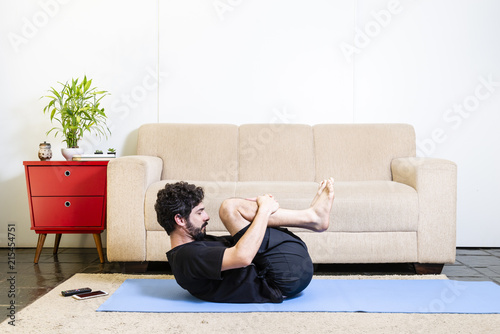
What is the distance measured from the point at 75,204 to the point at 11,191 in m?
0.95

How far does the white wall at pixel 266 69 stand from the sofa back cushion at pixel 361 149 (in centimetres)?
30

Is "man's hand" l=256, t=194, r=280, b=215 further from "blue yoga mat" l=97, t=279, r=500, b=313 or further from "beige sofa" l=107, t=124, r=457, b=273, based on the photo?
"beige sofa" l=107, t=124, r=457, b=273

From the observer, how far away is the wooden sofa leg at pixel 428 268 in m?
3.01

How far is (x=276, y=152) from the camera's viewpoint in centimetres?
363

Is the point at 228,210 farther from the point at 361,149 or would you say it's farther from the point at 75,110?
the point at 75,110

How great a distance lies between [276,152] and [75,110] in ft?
4.86

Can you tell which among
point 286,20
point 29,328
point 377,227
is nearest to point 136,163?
point 29,328

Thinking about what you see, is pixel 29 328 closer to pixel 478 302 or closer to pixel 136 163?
pixel 136 163

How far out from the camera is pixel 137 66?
3.97m

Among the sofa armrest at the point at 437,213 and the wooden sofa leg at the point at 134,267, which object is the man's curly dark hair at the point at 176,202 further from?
the sofa armrest at the point at 437,213

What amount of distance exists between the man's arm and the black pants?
0.54ft

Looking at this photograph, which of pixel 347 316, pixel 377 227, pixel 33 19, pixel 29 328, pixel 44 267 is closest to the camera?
pixel 29 328

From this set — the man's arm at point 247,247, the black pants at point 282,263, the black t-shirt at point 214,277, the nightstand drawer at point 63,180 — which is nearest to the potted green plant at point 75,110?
the nightstand drawer at point 63,180

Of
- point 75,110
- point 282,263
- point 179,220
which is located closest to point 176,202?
point 179,220
